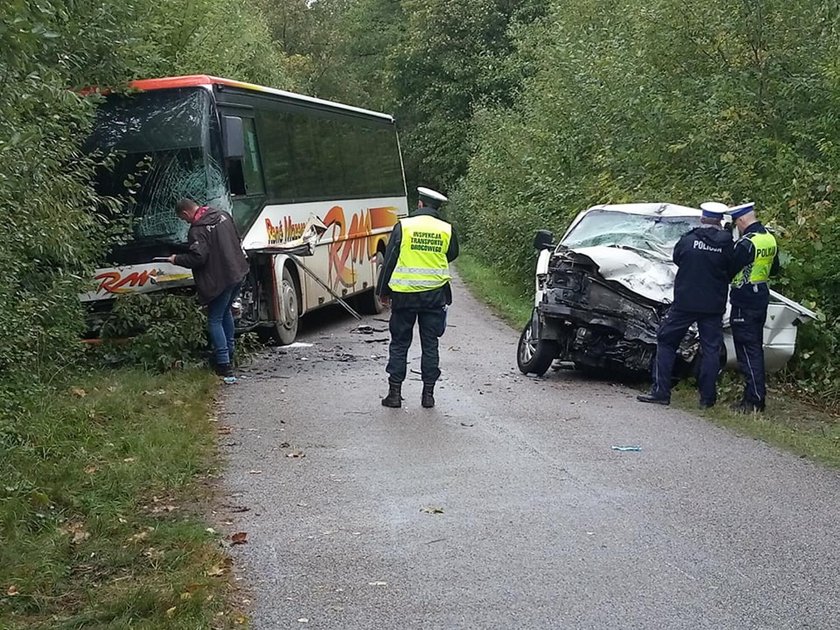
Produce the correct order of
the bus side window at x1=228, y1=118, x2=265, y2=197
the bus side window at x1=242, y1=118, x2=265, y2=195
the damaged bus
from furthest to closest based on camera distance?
1. the bus side window at x1=242, y1=118, x2=265, y2=195
2. the bus side window at x1=228, y1=118, x2=265, y2=197
3. the damaged bus

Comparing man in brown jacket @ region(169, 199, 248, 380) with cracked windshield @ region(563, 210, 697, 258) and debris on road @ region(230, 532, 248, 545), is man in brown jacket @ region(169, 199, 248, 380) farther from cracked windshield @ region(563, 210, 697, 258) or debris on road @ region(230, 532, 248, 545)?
debris on road @ region(230, 532, 248, 545)

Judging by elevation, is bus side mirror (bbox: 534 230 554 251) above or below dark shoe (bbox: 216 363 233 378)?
above

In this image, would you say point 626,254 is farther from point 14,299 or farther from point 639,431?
point 14,299

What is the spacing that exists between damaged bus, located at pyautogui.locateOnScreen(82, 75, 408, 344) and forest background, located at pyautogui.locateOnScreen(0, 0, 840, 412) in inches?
23.1

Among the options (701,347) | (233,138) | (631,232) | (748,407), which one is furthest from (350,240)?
(748,407)

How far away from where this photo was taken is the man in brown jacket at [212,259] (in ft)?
36.4

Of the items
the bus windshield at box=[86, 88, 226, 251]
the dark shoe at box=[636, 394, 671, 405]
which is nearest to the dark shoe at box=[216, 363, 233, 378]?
the bus windshield at box=[86, 88, 226, 251]

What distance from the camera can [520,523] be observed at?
6.14 m

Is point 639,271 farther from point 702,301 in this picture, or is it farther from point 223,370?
point 223,370

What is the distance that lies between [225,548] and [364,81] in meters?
51.5

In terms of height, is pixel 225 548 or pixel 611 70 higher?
pixel 611 70

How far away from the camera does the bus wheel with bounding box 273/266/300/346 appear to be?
1397 centimetres

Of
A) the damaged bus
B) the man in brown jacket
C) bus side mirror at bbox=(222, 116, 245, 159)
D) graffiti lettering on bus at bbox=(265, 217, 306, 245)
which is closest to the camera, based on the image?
the man in brown jacket

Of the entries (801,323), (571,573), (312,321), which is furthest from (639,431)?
(312,321)
